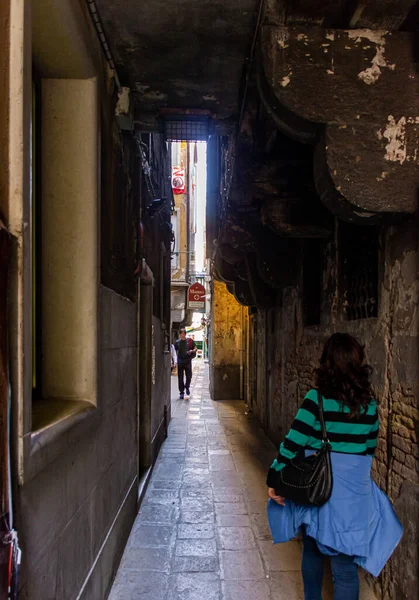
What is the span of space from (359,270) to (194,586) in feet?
9.12

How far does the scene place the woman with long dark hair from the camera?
2434mm

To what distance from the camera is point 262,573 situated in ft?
12.1

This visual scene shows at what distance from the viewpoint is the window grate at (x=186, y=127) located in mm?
4316

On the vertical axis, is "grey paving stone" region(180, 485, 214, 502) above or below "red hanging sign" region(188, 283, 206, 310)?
below

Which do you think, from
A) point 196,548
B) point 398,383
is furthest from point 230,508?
point 398,383

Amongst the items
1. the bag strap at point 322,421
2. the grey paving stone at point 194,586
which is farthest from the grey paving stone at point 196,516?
the bag strap at point 322,421

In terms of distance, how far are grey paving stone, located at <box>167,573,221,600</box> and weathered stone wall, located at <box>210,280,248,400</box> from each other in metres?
10.2

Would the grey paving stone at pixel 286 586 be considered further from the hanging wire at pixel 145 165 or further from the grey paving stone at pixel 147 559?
the hanging wire at pixel 145 165

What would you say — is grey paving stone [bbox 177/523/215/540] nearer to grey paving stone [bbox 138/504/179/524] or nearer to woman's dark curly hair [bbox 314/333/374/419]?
grey paving stone [bbox 138/504/179/524]

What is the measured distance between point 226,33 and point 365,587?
3.88 m

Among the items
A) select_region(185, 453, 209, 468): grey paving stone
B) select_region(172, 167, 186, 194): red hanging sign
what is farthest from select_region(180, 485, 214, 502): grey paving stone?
select_region(172, 167, 186, 194): red hanging sign

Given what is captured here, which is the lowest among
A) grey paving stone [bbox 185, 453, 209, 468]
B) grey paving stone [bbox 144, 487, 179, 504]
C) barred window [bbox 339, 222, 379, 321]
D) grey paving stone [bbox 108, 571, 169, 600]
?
grey paving stone [bbox 185, 453, 209, 468]

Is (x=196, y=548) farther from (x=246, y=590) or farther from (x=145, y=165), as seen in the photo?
(x=145, y=165)

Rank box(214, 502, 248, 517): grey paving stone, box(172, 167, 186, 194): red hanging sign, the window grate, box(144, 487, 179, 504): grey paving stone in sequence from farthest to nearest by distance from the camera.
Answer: box(172, 167, 186, 194): red hanging sign → box(144, 487, 179, 504): grey paving stone → box(214, 502, 248, 517): grey paving stone → the window grate
